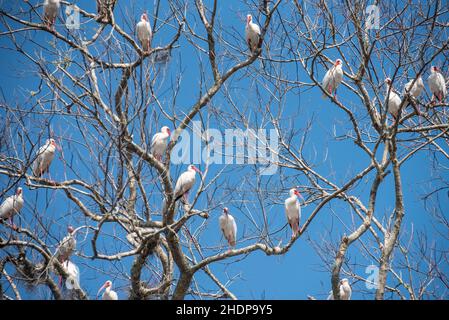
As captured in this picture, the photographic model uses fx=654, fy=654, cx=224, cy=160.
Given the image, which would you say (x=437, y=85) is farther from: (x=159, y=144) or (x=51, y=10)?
(x=51, y=10)

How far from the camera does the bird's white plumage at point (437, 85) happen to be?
7285 mm

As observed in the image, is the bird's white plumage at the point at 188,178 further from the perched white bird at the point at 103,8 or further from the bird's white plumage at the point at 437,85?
the bird's white plumage at the point at 437,85

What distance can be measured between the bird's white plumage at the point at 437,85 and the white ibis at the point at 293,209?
6.32ft

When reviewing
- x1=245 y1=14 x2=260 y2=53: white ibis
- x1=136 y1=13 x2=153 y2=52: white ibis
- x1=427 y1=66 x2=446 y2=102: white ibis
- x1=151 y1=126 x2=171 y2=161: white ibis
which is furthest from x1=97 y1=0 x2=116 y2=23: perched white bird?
x1=427 y1=66 x2=446 y2=102: white ibis

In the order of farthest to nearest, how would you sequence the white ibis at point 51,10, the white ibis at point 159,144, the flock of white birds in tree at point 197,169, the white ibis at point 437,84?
1. the white ibis at point 437,84
2. the white ibis at point 159,144
3. the flock of white birds in tree at point 197,169
4. the white ibis at point 51,10

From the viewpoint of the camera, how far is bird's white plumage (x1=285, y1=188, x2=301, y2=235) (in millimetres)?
6969

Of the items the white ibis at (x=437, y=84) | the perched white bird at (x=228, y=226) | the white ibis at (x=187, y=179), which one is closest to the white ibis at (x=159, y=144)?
the white ibis at (x=187, y=179)

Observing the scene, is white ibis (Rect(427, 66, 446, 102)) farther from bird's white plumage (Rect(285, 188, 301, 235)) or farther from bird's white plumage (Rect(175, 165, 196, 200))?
→ bird's white plumage (Rect(175, 165, 196, 200))

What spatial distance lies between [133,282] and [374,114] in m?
2.65

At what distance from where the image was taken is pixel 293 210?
7.01 meters

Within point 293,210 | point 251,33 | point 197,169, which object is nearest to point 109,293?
point 197,169

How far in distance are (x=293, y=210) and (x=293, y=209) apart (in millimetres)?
12
